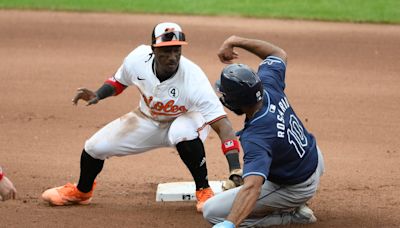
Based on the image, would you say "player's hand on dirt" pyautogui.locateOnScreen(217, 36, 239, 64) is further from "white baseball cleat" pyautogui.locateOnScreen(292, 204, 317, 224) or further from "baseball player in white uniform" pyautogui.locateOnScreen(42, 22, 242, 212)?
"white baseball cleat" pyautogui.locateOnScreen(292, 204, 317, 224)

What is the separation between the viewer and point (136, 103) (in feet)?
39.6

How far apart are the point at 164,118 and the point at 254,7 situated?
11.4 m

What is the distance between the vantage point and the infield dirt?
7566mm

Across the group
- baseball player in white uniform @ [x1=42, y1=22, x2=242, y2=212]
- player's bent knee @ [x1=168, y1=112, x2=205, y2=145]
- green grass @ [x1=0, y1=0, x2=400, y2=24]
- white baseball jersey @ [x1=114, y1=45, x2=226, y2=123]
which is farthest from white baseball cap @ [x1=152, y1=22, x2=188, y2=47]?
green grass @ [x1=0, y1=0, x2=400, y2=24]

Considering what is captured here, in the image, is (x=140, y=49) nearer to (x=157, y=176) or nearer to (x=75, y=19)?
(x=157, y=176)

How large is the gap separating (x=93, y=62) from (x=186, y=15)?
4.06 meters

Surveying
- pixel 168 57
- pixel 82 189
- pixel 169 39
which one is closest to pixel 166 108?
pixel 168 57

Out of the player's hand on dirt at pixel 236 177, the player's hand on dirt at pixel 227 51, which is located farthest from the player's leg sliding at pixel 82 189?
the player's hand on dirt at pixel 227 51

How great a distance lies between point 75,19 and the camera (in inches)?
685

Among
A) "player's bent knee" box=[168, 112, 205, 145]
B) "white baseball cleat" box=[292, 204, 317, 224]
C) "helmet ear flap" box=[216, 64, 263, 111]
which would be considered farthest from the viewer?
"player's bent knee" box=[168, 112, 205, 145]

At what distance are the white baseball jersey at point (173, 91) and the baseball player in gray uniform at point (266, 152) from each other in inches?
14.3

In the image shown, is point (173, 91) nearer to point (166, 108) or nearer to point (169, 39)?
point (166, 108)

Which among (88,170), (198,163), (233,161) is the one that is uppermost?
(233,161)

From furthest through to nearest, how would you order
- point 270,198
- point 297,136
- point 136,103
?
point 136,103 < point 270,198 < point 297,136
